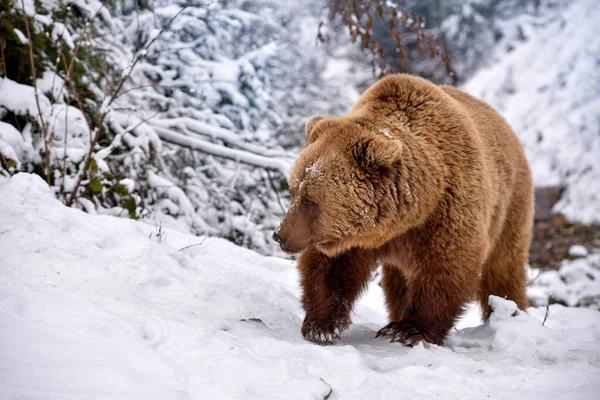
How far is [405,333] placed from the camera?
2.93 metres

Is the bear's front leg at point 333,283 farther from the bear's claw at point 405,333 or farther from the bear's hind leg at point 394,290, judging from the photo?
the bear's hind leg at point 394,290

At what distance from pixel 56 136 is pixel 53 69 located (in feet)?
2.07

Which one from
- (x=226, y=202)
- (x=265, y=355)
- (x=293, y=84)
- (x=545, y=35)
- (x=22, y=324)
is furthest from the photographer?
(x=545, y=35)

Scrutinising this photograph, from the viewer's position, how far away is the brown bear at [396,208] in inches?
110

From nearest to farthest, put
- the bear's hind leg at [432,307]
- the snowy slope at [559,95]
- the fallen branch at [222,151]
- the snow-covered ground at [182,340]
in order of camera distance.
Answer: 1. the snow-covered ground at [182,340]
2. the bear's hind leg at [432,307]
3. the fallen branch at [222,151]
4. the snowy slope at [559,95]

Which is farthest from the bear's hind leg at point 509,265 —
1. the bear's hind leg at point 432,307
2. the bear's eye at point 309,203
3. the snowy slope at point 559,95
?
the snowy slope at point 559,95

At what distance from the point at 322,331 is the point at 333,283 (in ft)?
1.17

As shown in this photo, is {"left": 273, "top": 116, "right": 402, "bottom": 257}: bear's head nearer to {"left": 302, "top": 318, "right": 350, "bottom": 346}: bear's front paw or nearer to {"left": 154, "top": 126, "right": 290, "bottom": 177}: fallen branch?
{"left": 302, "top": 318, "right": 350, "bottom": 346}: bear's front paw

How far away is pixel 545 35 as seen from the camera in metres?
11.7

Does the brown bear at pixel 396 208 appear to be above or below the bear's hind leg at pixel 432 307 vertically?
above

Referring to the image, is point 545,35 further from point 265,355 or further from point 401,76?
point 265,355

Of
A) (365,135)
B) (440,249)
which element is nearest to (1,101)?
(365,135)

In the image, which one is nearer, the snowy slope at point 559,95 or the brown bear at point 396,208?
the brown bear at point 396,208

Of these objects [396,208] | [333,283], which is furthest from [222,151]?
[396,208]
